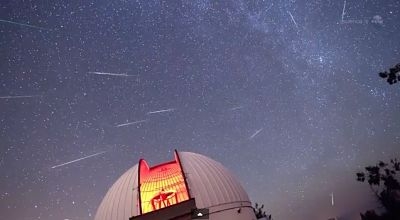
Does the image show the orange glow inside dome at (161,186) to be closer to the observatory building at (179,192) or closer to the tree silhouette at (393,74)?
the observatory building at (179,192)

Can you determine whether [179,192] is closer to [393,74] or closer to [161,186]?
[161,186]

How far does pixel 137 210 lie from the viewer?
11227mm

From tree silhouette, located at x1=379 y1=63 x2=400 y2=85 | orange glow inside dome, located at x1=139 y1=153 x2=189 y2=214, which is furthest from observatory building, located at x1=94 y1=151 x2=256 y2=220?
tree silhouette, located at x1=379 y1=63 x2=400 y2=85

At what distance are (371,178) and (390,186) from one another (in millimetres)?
3154

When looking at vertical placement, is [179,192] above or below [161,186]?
below

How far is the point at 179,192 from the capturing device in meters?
12.5

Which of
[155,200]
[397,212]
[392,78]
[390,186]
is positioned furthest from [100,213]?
[397,212]

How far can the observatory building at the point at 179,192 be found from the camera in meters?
11.3

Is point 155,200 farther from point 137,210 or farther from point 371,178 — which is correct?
point 371,178

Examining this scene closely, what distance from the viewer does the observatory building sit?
11.3 meters

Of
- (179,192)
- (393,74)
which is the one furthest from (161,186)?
(393,74)

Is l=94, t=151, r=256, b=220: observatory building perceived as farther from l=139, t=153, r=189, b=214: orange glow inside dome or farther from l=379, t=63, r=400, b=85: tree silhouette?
l=379, t=63, r=400, b=85: tree silhouette

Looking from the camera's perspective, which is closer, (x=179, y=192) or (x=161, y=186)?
(x=179, y=192)

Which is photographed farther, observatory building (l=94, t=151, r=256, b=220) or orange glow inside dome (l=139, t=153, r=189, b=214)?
orange glow inside dome (l=139, t=153, r=189, b=214)
